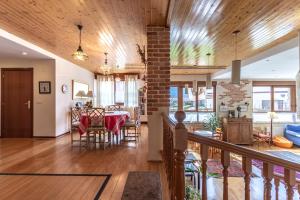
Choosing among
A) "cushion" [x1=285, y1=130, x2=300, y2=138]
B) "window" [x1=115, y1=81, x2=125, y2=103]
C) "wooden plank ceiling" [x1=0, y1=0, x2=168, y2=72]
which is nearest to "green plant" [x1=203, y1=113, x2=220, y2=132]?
"cushion" [x1=285, y1=130, x2=300, y2=138]

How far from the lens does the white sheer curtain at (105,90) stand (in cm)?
989

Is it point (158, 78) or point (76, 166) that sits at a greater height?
point (158, 78)

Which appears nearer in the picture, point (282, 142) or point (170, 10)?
point (170, 10)

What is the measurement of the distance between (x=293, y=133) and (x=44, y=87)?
860cm

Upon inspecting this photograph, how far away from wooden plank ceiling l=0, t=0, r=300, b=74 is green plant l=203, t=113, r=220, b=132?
389cm

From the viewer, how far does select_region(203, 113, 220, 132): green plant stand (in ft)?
28.0

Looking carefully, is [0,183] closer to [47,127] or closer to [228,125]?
[47,127]

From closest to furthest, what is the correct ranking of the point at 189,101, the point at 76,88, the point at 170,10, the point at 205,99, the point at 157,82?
the point at 170,10
the point at 157,82
the point at 76,88
the point at 205,99
the point at 189,101

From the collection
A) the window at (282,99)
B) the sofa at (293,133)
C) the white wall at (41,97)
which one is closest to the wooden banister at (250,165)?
the white wall at (41,97)

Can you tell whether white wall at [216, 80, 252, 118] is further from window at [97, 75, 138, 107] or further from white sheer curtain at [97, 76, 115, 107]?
white sheer curtain at [97, 76, 115, 107]

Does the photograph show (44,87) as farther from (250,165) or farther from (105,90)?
(250,165)

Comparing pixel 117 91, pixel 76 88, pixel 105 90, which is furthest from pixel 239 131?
pixel 76 88

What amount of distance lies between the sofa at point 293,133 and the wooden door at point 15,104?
886 centimetres

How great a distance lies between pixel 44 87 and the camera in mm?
6098
